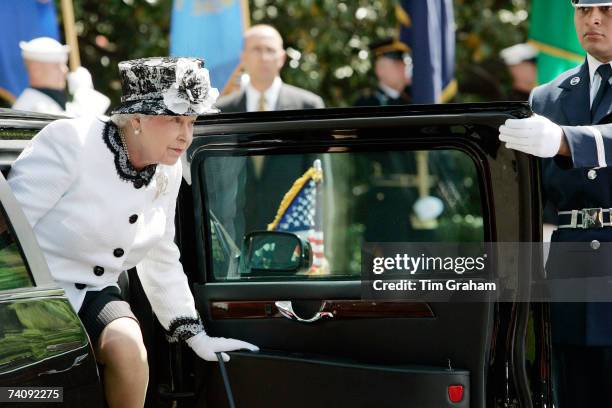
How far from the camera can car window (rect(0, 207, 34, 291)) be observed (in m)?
2.80

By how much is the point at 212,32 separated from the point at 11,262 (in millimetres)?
5364

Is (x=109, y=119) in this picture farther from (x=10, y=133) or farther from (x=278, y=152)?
(x=278, y=152)

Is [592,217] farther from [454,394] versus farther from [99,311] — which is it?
[99,311]

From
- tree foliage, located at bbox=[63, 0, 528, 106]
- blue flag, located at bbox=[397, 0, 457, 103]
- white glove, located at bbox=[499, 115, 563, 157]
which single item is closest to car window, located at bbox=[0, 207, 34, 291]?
white glove, located at bbox=[499, 115, 563, 157]

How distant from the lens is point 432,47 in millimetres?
8250

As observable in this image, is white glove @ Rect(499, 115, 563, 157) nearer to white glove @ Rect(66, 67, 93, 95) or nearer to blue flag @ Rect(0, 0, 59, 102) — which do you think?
white glove @ Rect(66, 67, 93, 95)

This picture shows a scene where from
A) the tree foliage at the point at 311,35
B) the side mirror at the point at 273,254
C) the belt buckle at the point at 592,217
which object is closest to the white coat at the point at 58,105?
the side mirror at the point at 273,254

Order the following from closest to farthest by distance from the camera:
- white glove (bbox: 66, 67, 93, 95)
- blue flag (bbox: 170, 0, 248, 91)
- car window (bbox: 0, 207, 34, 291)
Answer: car window (bbox: 0, 207, 34, 291)
white glove (bbox: 66, 67, 93, 95)
blue flag (bbox: 170, 0, 248, 91)

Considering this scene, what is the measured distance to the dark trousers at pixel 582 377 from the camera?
3.70 meters

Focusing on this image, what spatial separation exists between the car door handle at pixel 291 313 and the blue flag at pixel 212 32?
14.5ft

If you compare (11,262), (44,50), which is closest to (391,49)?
(44,50)

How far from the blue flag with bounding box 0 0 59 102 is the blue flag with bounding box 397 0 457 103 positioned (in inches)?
104

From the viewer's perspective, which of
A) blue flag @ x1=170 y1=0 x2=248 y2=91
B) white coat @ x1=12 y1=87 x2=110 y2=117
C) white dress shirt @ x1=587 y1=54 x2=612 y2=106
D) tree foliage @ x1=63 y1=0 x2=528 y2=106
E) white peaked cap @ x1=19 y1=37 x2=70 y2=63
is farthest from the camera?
tree foliage @ x1=63 y1=0 x2=528 y2=106

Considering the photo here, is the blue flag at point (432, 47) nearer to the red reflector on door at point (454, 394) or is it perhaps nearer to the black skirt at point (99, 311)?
the red reflector on door at point (454, 394)
